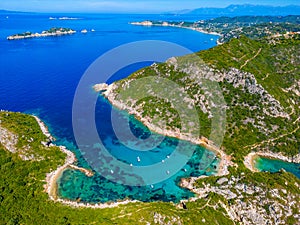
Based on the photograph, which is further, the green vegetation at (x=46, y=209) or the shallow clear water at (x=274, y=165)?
the shallow clear water at (x=274, y=165)

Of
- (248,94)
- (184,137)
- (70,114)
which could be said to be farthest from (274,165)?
(70,114)

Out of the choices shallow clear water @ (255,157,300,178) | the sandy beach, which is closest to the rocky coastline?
shallow clear water @ (255,157,300,178)

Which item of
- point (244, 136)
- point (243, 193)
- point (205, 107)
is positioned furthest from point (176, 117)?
point (243, 193)

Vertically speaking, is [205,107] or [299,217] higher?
[205,107]

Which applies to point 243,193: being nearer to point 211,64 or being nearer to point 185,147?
point 185,147

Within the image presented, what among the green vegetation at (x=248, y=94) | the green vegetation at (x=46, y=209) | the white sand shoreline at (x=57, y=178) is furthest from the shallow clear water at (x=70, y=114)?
the green vegetation at (x=248, y=94)

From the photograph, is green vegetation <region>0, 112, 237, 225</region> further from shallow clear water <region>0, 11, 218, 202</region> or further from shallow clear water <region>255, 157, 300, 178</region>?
shallow clear water <region>255, 157, 300, 178</region>

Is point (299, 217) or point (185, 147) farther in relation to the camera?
point (185, 147)

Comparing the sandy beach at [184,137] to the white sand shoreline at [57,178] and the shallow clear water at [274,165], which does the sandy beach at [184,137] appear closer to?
the shallow clear water at [274,165]

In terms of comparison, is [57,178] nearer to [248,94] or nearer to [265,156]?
[265,156]
